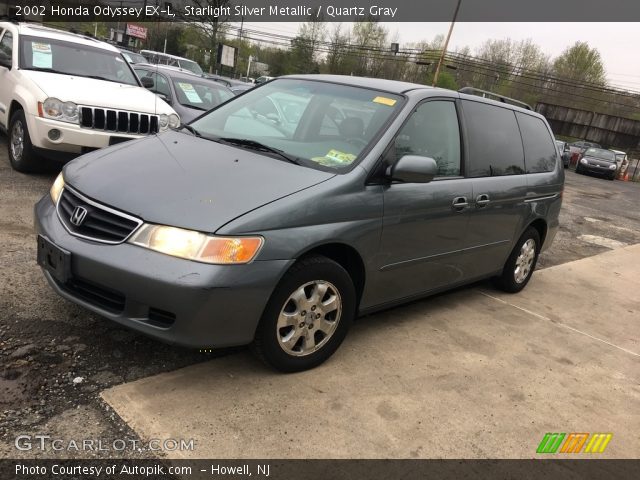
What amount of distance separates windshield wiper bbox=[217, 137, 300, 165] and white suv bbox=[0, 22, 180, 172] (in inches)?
124

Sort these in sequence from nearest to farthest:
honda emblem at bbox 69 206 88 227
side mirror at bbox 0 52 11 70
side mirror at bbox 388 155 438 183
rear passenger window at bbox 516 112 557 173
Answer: honda emblem at bbox 69 206 88 227
side mirror at bbox 388 155 438 183
rear passenger window at bbox 516 112 557 173
side mirror at bbox 0 52 11 70

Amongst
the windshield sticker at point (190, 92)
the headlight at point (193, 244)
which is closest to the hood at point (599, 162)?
the windshield sticker at point (190, 92)

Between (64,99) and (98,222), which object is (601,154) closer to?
(64,99)

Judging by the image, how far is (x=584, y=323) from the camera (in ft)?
16.4

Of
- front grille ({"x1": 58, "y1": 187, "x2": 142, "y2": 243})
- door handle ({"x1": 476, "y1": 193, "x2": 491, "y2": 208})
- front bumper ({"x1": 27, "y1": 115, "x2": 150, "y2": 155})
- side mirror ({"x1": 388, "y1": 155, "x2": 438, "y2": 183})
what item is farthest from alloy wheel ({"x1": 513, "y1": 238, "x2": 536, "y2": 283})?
front bumper ({"x1": 27, "y1": 115, "x2": 150, "y2": 155})

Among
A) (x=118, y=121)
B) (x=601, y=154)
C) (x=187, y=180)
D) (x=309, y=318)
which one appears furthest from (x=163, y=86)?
(x=601, y=154)

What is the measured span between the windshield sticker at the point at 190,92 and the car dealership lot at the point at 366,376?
187 inches

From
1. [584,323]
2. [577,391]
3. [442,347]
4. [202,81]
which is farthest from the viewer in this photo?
[202,81]

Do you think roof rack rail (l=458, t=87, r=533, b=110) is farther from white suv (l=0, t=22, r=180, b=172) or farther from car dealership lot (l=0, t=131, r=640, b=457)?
white suv (l=0, t=22, r=180, b=172)

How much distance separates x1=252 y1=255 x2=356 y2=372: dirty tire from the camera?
285 cm

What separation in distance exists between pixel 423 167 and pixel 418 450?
5.26 ft

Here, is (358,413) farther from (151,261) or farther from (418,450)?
(151,261)

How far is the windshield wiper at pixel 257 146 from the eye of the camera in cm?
330

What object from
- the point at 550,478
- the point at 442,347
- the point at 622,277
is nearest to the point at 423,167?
the point at 442,347
